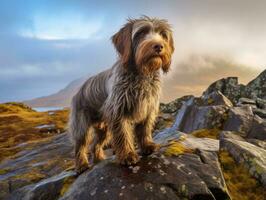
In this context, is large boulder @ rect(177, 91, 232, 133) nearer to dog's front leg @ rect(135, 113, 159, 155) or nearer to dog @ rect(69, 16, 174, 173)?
dog's front leg @ rect(135, 113, 159, 155)

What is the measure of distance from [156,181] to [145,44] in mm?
3399

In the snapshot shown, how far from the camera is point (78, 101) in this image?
11.8 metres

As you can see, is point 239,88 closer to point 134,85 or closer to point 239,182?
point 239,182

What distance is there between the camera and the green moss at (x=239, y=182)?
10016mm

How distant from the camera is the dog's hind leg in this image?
12.1m

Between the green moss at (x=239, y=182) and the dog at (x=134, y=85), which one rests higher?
the dog at (x=134, y=85)

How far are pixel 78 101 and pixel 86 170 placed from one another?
88.2 inches

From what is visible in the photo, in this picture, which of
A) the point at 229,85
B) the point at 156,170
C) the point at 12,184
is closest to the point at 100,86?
the point at 156,170

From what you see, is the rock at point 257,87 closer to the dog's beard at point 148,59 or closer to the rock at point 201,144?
the rock at point 201,144

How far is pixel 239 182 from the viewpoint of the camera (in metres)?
10.5

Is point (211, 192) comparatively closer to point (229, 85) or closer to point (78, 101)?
point (78, 101)

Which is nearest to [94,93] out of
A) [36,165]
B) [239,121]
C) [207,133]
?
[207,133]

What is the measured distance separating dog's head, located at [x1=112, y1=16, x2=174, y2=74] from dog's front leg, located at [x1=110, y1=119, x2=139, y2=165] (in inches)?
63.2

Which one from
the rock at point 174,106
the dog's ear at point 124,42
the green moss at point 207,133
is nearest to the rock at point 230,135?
the green moss at point 207,133
